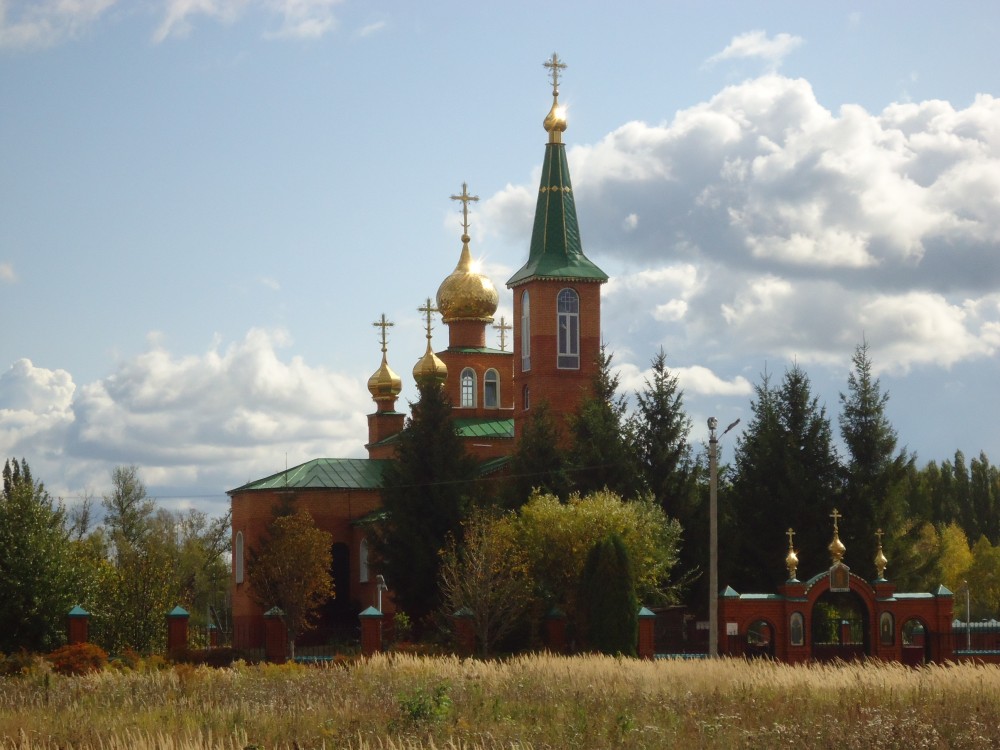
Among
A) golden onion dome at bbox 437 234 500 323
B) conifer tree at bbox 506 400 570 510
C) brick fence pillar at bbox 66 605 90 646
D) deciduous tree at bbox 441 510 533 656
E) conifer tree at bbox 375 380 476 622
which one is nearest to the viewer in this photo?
brick fence pillar at bbox 66 605 90 646

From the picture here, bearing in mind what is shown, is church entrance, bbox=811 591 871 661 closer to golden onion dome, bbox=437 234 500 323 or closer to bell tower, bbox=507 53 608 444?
bell tower, bbox=507 53 608 444

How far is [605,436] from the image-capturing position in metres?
43.1

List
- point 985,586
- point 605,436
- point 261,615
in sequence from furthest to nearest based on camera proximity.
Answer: point 985,586
point 261,615
point 605,436

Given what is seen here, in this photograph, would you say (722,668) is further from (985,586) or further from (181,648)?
(985,586)

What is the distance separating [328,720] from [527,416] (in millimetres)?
32627

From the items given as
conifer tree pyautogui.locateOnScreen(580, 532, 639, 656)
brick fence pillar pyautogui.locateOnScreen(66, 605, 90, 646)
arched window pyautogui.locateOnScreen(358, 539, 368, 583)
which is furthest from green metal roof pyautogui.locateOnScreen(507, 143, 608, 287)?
brick fence pillar pyautogui.locateOnScreen(66, 605, 90, 646)

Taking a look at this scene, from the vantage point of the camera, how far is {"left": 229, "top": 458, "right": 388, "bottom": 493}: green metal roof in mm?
50344

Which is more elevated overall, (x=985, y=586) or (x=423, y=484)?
(x=423, y=484)

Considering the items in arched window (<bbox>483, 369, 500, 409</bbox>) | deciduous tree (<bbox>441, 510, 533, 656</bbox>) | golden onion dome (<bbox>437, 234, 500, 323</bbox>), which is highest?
golden onion dome (<bbox>437, 234, 500, 323</bbox>)

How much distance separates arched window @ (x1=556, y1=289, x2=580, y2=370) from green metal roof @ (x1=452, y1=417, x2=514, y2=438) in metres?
5.20

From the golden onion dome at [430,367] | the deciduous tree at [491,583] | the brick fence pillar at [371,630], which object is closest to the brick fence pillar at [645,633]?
the deciduous tree at [491,583]

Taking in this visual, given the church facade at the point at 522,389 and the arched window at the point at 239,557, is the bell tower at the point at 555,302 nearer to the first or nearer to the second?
the church facade at the point at 522,389

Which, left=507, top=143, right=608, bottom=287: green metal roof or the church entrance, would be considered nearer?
the church entrance

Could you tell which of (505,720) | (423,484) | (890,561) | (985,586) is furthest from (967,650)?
(985,586)
